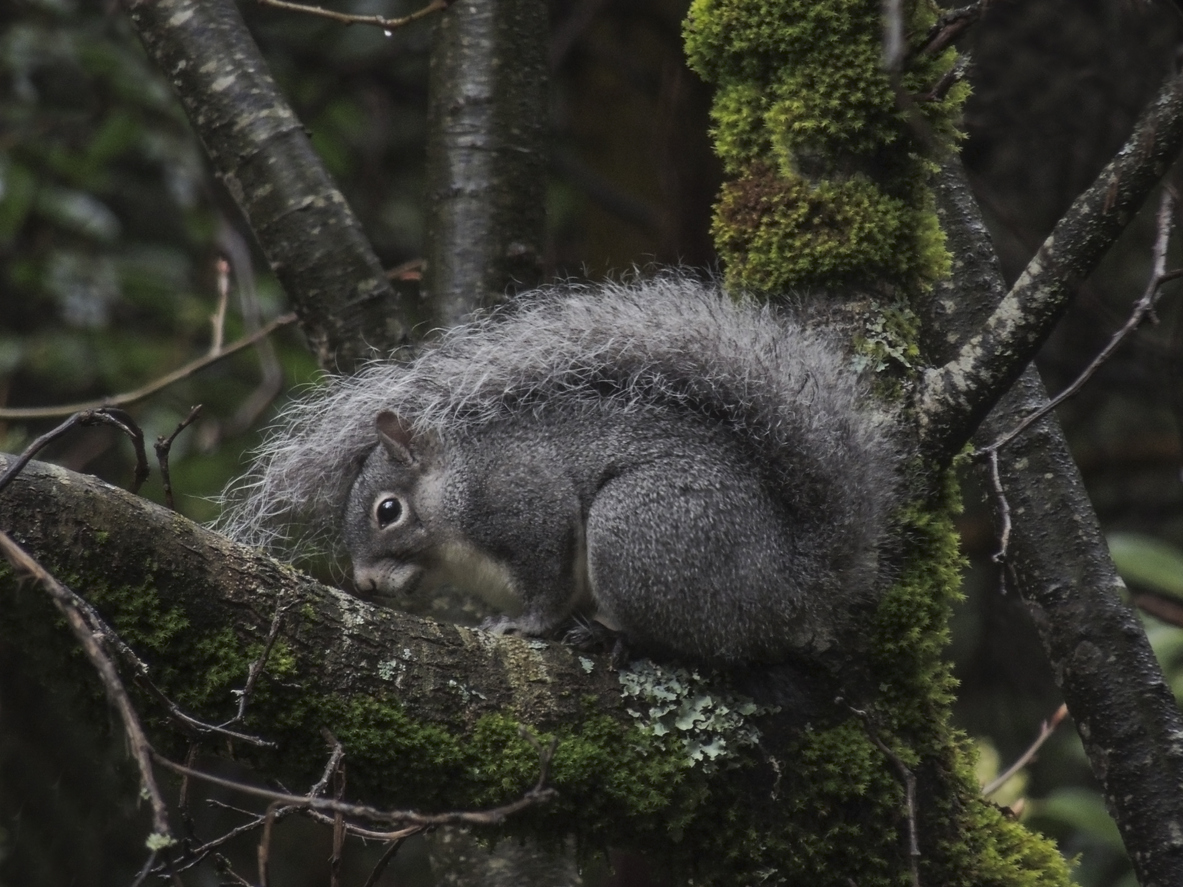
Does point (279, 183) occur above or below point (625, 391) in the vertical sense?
above

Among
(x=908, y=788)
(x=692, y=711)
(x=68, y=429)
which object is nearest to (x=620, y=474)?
(x=692, y=711)

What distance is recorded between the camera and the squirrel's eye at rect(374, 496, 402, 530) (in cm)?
248

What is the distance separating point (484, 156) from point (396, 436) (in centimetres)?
73

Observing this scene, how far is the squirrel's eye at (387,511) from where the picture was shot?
8.13 ft

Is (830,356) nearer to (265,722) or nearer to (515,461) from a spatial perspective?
(515,461)

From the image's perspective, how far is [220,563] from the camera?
168 centimetres

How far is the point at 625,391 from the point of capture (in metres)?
2.28

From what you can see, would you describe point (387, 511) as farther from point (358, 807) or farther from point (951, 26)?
point (951, 26)

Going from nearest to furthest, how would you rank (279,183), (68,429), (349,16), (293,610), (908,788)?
1. (68,429)
2. (293,610)
3. (908,788)
4. (349,16)
5. (279,183)

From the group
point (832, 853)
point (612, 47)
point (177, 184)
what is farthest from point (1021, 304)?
point (612, 47)

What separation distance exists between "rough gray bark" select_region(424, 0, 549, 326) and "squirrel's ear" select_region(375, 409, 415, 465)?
405 millimetres

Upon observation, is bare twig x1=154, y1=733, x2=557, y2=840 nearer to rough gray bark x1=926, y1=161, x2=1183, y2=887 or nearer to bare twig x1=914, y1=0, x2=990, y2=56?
rough gray bark x1=926, y1=161, x2=1183, y2=887

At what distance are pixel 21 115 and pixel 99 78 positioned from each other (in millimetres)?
266

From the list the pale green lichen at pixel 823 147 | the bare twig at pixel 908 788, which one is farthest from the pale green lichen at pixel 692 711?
the pale green lichen at pixel 823 147
